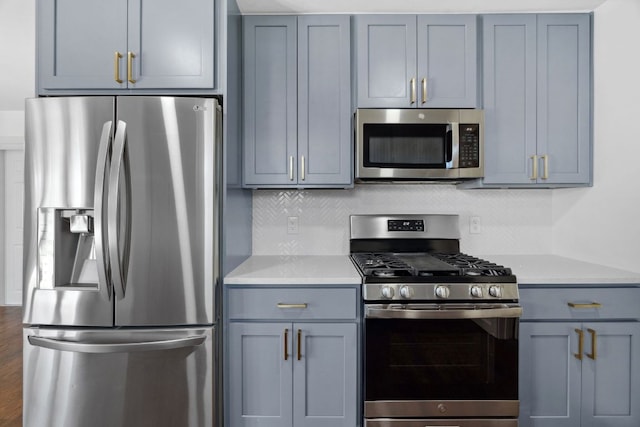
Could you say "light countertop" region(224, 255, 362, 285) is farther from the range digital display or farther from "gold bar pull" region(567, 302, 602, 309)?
"gold bar pull" region(567, 302, 602, 309)

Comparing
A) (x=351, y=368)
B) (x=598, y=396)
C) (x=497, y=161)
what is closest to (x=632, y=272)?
(x=598, y=396)

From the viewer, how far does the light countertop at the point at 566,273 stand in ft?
5.84

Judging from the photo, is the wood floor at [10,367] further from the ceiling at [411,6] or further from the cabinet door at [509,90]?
the cabinet door at [509,90]

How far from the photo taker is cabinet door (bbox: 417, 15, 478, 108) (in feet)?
6.96

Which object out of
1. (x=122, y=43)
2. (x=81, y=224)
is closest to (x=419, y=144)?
(x=122, y=43)

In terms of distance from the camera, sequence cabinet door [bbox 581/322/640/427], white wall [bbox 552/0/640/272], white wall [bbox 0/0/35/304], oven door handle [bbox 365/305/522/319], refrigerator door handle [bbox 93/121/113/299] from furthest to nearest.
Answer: white wall [bbox 0/0/35/304], white wall [bbox 552/0/640/272], cabinet door [bbox 581/322/640/427], oven door handle [bbox 365/305/522/319], refrigerator door handle [bbox 93/121/113/299]

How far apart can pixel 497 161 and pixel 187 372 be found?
1914mm

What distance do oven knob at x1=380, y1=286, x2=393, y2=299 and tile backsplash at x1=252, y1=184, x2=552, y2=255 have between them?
30.2 inches

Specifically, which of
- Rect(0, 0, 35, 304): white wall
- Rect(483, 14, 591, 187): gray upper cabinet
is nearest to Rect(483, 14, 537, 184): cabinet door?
Rect(483, 14, 591, 187): gray upper cabinet

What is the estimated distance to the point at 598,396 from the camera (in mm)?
1803

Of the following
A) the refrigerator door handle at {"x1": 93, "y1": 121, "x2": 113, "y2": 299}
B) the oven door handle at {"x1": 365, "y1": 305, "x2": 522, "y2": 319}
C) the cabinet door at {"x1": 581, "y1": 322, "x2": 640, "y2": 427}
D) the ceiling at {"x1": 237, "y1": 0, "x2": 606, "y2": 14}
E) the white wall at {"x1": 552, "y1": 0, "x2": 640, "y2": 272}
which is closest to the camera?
the refrigerator door handle at {"x1": 93, "y1": 121, "x2": 113, "y2": 299}

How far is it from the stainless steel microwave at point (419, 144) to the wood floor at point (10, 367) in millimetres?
2574

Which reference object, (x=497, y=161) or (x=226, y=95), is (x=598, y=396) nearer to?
(x=497, y=161)

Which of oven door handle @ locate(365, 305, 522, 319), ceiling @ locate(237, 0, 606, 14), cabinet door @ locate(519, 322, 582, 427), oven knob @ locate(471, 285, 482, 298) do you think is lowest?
cabinet door @ locate(519, 322, 582, 427)
